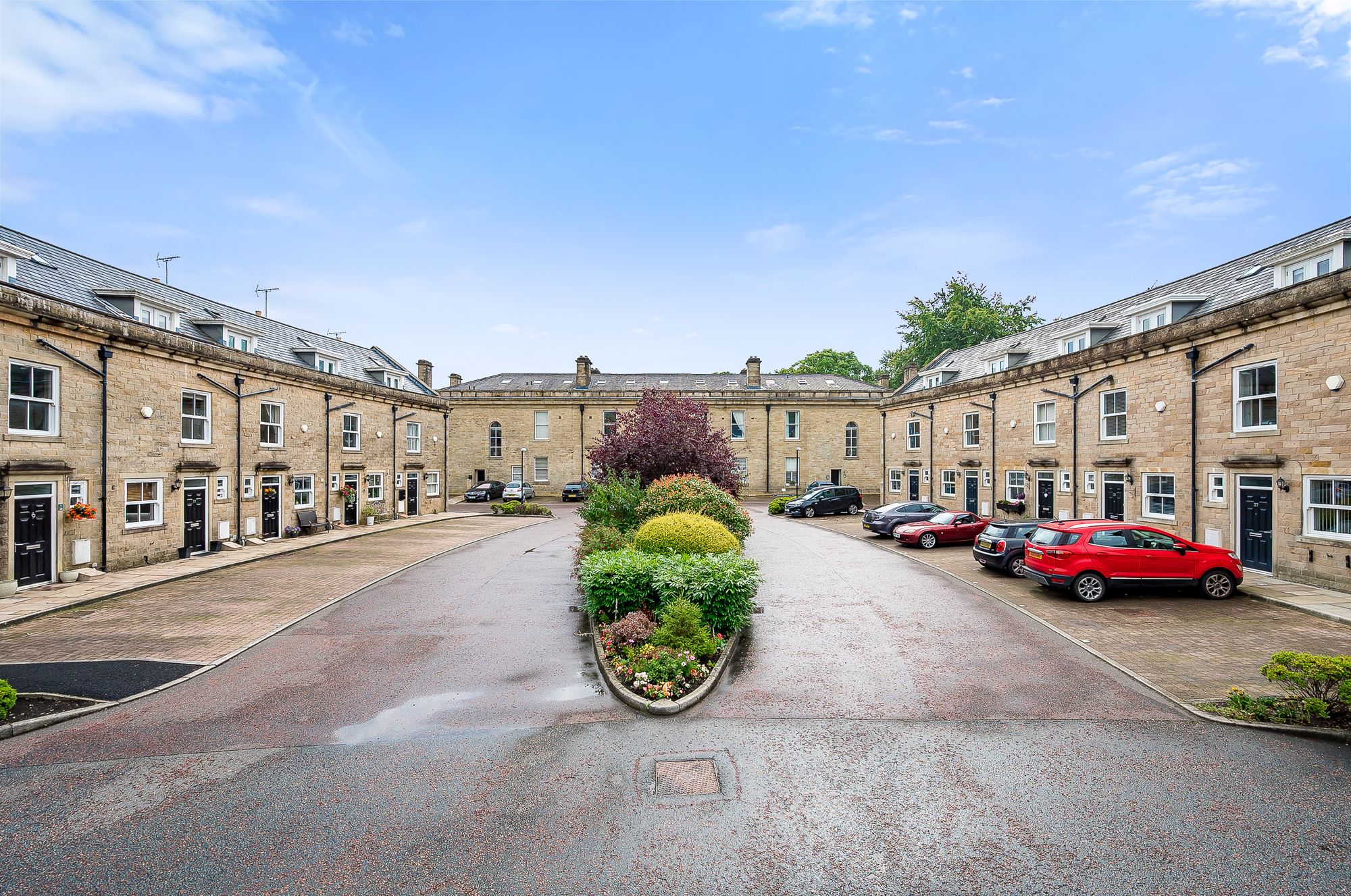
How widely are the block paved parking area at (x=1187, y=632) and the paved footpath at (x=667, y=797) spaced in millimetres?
836

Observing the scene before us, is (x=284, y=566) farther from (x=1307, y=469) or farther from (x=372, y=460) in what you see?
(x=1307, y=469)

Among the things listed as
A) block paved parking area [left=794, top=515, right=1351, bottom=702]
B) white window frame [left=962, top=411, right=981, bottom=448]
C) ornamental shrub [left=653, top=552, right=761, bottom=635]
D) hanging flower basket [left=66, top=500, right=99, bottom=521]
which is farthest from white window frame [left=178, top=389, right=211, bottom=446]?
white window frame [left=962, top=411, right=981, bottom=448]

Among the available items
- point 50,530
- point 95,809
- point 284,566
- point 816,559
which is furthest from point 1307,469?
point 50,530

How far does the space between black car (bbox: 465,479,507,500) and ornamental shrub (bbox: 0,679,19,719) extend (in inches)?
1485

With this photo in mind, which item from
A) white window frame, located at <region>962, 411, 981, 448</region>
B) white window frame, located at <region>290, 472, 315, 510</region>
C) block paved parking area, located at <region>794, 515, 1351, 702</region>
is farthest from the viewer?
white window frame, located at <region>962, 411, 981, 448</region>

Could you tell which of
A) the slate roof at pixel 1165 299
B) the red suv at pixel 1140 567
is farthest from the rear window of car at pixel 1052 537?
the slate roof at pixel 1165 299

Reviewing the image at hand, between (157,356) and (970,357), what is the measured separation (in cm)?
3551

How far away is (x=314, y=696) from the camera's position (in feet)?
25.7

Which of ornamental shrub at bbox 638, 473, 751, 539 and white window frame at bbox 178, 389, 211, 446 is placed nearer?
ornamental shrub at bbox 638, 473, 751, 539

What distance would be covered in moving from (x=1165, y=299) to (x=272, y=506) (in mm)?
32669

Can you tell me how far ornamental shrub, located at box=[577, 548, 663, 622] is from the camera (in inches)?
403

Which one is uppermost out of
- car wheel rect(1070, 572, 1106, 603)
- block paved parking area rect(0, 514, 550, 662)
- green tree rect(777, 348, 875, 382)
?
green tree rect(777, 348, 875, 382)

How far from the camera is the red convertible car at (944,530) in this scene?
2086cm

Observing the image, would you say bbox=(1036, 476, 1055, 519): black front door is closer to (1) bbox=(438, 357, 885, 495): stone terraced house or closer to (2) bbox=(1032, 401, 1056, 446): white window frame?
(2) bbox=(1032, 401, 1056, 446): white window frame
